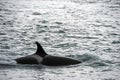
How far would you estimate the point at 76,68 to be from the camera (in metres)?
15.5

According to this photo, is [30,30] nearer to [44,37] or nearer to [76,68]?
[44,37]

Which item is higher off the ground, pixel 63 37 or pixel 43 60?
pixel 43 60

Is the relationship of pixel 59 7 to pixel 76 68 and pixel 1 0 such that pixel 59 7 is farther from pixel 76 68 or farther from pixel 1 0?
pixel 76 68

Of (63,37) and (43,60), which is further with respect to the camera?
(63,37)

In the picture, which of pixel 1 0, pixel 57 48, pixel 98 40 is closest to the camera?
pixel 57 48

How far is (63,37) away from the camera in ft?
75.4

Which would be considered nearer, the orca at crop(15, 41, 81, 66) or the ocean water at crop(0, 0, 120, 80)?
the ocean water at crop(0, 0, 120, 80)

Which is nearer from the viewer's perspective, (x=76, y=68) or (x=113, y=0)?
(x=76, y=68)

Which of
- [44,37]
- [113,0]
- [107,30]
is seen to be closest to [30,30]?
[44,37]

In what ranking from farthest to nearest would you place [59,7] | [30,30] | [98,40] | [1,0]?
1. [1,0]
2. [59,7]
3. [30,30]
4. [98,40]

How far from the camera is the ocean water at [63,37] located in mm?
15095

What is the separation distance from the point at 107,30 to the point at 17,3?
1634cm

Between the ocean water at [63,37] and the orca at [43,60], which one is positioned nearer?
the ocean water at [63,37]

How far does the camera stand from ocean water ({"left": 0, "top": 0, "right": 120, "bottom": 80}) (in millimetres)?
15095
